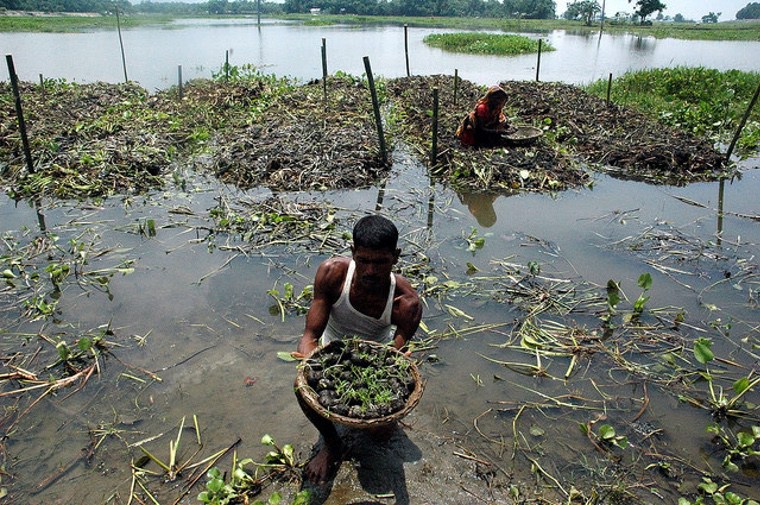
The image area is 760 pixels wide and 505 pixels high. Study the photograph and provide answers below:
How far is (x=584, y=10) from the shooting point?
228 ft

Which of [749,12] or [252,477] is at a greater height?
[749,12]

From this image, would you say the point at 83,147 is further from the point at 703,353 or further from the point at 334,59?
the point at 334,59

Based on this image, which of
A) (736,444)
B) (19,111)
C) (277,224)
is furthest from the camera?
(19,111)

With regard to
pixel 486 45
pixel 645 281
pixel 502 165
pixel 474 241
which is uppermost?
pixel 486 45

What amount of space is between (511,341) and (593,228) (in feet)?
8.95

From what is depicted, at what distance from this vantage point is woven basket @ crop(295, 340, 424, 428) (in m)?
2.13

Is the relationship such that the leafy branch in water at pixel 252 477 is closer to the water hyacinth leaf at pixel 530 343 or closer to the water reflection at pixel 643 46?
the water hyacinth leaf at pixel 530 343

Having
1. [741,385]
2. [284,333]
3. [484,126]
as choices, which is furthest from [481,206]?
[741,385]

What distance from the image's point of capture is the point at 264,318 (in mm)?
4176

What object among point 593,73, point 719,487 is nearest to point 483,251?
point 719,487

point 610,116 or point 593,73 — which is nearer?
point 610,116

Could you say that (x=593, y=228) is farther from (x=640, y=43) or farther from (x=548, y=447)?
(x=640, y=43)

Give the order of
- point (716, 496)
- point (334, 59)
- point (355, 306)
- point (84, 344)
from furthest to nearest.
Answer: point (334, 59) < point (84, 344) < point (355, 306) < point (716, 496)

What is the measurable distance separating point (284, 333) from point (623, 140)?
768cm
